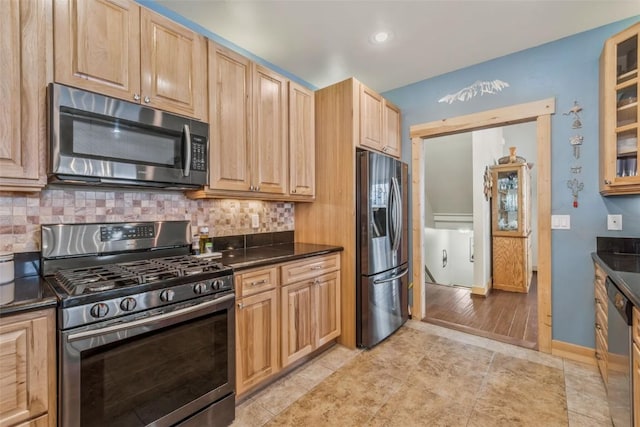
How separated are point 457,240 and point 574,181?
332cm

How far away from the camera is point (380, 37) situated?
246 centimetres

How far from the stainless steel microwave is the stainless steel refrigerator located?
1340 mm

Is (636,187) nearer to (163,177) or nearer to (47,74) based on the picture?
(163,177)

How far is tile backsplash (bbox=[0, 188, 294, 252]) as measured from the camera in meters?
1.55

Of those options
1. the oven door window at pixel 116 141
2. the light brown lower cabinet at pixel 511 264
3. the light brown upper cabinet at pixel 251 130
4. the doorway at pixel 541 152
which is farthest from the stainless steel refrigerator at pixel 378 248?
the light brown lower cabinet at pixel 511 264

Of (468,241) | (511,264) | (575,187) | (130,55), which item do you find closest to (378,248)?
(575,187)

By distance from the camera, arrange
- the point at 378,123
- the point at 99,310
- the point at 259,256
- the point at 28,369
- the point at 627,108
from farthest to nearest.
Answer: the point at 378,123 < the point at 259,256 < the point at 627,108 < the point at 99,310 < the point at 28,369

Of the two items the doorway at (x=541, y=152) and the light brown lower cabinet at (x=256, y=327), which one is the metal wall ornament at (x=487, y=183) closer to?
the doorway at (x=541, y=152)

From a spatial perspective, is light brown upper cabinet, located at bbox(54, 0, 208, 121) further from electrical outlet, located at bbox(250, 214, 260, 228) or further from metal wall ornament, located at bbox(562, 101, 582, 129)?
metal wall ornament, located at bbox(562, 101, 582, 129)

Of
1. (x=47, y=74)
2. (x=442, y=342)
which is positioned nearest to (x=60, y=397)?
(x=47, y=74)

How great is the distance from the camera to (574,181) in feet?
8.03

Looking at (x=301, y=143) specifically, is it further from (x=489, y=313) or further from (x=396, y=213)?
(x=489, y=313)

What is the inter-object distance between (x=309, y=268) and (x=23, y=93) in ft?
6.13

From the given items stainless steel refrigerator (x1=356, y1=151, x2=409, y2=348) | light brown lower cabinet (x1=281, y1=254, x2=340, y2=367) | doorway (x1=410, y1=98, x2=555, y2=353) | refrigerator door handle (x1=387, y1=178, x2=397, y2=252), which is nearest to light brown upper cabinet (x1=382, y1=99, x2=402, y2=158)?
stainless steel refrigerator (x1=356, y1=151, x2=409, y2=348)
